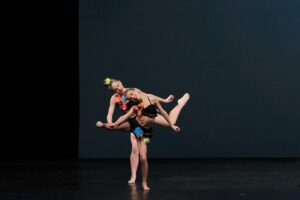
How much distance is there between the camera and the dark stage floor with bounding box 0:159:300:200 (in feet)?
21.1

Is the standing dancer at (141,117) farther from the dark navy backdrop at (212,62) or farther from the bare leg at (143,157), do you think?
the dark navy backdrop at (212,62)

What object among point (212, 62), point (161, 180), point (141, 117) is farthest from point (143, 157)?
point (212, 62)

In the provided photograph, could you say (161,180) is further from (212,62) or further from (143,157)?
Result: (212,62)

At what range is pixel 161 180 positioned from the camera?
773 cm

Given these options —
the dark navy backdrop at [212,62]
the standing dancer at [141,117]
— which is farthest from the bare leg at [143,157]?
the dark navy backdrop at [212,62]

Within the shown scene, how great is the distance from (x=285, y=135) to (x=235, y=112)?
833 mm

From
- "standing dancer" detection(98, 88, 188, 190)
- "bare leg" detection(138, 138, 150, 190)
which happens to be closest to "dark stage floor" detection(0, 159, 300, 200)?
"bare leg" detection(138, 138, 150, 190)

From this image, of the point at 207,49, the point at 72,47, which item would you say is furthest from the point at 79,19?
the point at 207,49

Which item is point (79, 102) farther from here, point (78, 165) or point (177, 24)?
point (177, 24)

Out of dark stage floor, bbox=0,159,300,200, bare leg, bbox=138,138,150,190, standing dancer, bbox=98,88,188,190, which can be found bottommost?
dark stage floor, bbox=0,159,300,200

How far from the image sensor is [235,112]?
1020 centimetres

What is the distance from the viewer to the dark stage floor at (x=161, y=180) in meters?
6.45

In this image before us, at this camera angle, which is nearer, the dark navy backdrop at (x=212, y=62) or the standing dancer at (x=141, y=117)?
the standing dancer at (x=141, y=117)

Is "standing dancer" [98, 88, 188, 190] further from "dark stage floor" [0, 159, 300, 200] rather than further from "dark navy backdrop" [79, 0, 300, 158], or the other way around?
"dark navy backdrop" [79, 0, 300, 158]
